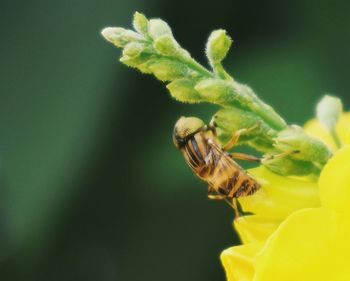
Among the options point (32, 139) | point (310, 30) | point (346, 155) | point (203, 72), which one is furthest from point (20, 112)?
point (346, 155)

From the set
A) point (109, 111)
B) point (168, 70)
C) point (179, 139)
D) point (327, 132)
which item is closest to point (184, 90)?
point (168, 70)

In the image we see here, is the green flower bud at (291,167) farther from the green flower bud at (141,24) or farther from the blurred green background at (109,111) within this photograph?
the blurred green background at (109,111)

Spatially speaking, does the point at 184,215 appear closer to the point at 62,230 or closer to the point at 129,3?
the point at 62,230

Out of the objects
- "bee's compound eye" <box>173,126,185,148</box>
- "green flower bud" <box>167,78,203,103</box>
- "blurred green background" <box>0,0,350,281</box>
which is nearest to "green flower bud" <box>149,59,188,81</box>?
"green flower bud" <box>167,78,203,103</box>

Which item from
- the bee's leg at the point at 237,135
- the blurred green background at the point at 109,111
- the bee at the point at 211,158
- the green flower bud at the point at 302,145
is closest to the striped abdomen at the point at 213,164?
the bee at the point at 211,158

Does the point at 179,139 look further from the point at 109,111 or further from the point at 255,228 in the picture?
the point at 109,111

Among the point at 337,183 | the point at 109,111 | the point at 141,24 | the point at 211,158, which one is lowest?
the point at 337,183
